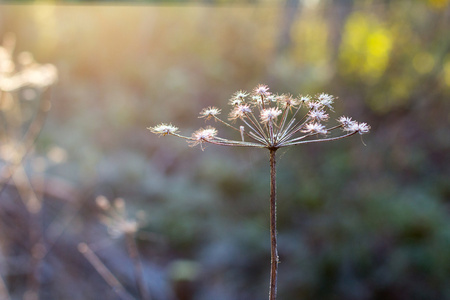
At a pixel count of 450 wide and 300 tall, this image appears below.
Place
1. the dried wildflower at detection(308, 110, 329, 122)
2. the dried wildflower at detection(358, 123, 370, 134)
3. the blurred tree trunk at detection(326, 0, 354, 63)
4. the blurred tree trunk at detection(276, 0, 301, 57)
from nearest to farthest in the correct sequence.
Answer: the dried wildflower at detection(358, 123, 370, 134) → the dried wildflower at detection(308, 110, 329, 122) → the blurred tree trunk at detection(326, 0, 354, 63) → the blurred tree trunk at detection(276, 0, 301, 57)

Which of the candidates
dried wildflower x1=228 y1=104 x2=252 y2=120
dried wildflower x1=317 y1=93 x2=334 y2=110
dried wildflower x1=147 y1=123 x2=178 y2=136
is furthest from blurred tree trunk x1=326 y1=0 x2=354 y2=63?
dried wildflower x1=147 y1=123 x2=178 y2=136

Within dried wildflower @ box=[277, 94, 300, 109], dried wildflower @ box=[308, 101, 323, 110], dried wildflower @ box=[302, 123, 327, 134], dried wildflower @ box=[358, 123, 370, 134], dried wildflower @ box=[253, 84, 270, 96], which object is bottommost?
dried wildflower @ box=[358, 123, 370, 134]

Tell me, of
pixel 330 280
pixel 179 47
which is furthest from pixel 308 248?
pixel 179 47

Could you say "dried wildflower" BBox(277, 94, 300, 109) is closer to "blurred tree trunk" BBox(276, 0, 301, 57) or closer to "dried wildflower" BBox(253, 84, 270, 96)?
"dried wildflower" BBox(253, 84, 270, 96)

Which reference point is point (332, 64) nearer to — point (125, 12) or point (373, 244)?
point (373, 244)

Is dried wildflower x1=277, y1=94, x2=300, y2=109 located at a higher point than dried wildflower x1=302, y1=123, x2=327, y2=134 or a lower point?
higher

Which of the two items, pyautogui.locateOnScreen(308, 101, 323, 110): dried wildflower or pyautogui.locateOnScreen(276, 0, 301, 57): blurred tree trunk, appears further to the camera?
pyautogui.locateOnScreen(276, 0, 301, 57): blurred tree trunk

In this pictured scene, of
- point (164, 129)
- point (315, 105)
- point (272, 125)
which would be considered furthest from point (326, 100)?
point (164, 129)

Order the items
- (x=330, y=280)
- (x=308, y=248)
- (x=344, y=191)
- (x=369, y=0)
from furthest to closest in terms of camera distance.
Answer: (x=369, y=0)
(x=344, y=191)
(x=308, y=248)
(x=330, y=280)
